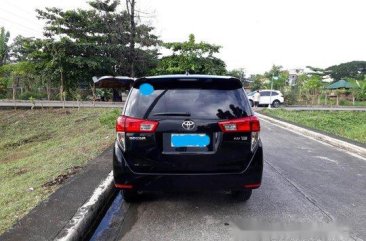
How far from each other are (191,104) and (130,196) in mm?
1522

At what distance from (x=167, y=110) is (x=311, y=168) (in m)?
4.10

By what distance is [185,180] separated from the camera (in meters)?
3.74

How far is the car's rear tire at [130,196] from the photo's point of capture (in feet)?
14.3

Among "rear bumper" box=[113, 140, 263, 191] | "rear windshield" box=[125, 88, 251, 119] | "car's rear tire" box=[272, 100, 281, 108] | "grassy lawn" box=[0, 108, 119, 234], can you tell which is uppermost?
"rear windshield" box=[125, 88, 251, 119]

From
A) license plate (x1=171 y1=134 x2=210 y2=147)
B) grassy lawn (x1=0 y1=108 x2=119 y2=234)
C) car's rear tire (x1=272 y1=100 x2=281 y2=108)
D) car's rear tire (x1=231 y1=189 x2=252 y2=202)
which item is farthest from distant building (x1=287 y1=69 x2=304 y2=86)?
license plate (x1=171 y1=134 x2=210 y2=147)

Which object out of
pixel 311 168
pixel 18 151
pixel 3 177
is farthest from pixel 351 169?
pixel 18 151

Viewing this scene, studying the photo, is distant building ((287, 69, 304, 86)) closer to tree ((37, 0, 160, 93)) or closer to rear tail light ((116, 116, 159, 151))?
tree ((37, 0, 160, 93))

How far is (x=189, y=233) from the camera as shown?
358 centimetres

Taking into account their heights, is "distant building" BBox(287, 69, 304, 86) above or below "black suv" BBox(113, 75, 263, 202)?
above

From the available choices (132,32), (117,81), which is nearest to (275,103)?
(132,32)

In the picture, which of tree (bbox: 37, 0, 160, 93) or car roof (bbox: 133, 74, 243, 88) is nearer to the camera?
car roof (bbox: 133, 74, 243, 88)

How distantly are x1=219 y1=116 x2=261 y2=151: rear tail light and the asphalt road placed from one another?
36.4 inches

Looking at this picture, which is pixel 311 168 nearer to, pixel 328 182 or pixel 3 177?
pixel 328 182

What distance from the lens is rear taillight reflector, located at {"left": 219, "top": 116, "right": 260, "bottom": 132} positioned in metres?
3.73
